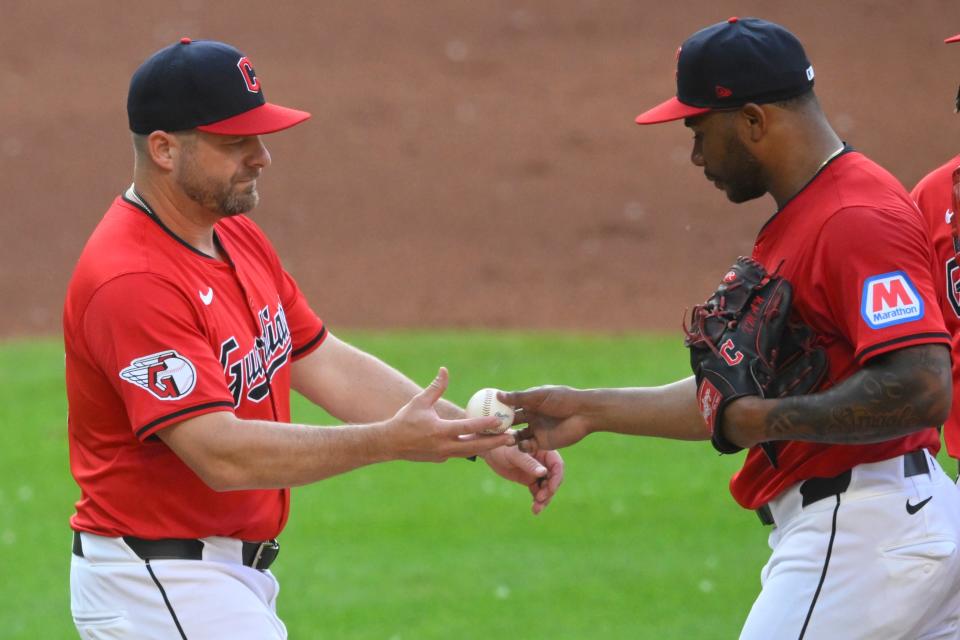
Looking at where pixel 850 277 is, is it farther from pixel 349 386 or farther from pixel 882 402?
pixel 349 386

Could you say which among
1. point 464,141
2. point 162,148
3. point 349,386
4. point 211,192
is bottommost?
point 464,141

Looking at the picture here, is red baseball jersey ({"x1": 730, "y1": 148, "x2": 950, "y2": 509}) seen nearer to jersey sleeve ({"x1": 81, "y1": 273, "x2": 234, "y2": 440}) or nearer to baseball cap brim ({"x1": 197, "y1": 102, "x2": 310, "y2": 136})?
baseball cap brim ({"x1": 197, "y1": 102, "x2": 310, "y2": 136})

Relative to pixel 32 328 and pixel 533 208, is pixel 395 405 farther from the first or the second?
pixel 533 208

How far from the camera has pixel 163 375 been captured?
12.7ft

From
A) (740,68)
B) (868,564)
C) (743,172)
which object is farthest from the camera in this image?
(743,172)

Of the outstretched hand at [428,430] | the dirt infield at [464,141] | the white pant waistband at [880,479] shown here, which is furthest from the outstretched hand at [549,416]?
the dirt infield at [464,141]

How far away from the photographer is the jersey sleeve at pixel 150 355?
387 cm

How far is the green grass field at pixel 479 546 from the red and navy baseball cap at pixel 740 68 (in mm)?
3815

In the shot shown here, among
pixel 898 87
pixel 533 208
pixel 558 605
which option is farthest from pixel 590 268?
pixel 558 605

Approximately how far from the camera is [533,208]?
17.8m

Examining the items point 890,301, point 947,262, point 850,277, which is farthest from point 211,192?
point 947,262

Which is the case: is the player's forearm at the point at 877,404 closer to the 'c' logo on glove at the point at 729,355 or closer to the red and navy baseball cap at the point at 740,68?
the 'c' logo on glove at the point at 729,355

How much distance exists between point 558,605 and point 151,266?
4.35 metres

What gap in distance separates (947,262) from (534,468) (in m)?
1.62
